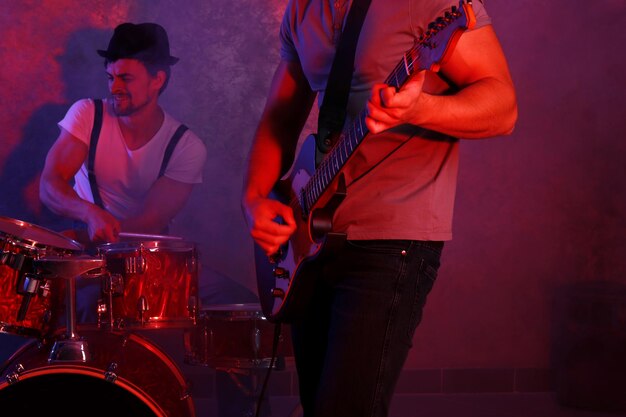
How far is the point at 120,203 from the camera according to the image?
437 cm

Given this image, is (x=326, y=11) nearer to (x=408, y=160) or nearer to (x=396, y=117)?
(x=408, y=160)

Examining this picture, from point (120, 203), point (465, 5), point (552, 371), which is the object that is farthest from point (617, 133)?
point (465, 5)

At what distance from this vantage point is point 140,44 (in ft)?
14.3

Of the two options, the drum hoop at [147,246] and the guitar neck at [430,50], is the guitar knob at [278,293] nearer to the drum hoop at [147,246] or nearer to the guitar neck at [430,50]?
the guitar neck at [430,50]

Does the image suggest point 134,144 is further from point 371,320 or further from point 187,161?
point 371,320

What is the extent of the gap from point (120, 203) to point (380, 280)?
2.98m

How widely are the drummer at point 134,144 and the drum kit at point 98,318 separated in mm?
1073

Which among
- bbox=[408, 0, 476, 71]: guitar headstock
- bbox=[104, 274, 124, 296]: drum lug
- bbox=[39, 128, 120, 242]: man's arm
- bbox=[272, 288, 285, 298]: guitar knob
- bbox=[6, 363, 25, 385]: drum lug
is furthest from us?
bbox=[39, 128, 120, 242]: man's arm

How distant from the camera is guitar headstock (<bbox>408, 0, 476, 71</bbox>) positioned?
4.42 feet

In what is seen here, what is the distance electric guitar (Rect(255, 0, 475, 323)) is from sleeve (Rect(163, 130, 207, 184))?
217 cm

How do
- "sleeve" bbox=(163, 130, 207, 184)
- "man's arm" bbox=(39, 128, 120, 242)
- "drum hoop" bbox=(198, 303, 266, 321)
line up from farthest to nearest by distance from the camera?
"sleeve" bbox=(163, 130, 207, 184), "man's arm" bbox=(39, 128, 120, 242), "drum hoop" bbox=(198, 303, 266, 321)

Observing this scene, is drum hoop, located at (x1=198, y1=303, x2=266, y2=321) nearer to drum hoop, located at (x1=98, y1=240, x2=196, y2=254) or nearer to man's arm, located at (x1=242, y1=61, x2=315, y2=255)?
drum hoop, located at (x1=98, y1=240, x2=196, y2=254)

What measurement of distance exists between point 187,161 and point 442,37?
10.5ft

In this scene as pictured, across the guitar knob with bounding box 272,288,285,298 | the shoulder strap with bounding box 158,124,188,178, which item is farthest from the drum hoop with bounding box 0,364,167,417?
the shoulder strap with bounding box 158,124,188,178
